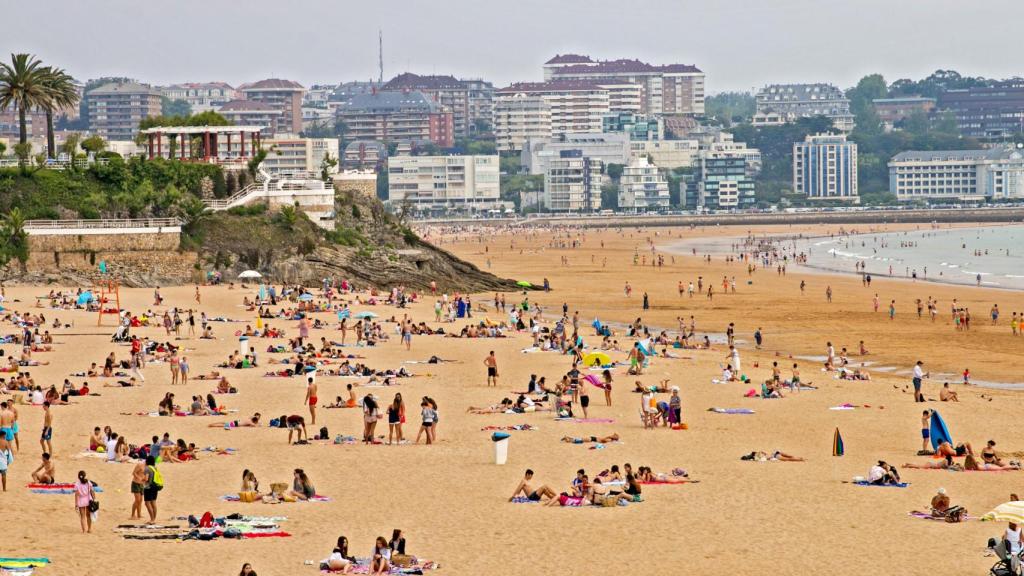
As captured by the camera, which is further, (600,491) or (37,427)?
(37,427)

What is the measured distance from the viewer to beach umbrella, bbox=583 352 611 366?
30.5 m

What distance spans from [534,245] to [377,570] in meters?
88.0

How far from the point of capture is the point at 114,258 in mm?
48500

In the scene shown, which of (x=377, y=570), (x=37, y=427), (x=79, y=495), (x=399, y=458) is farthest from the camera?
(x=37, y=427)

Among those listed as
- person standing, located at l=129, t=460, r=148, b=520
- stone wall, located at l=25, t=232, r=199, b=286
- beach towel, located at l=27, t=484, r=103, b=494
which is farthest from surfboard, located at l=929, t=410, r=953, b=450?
stone wall, located at l=25, t=232, r=199, b=286

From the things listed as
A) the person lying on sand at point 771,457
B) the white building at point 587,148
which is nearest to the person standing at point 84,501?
the person lying on sand at point 771,457

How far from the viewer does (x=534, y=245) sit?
103 metres

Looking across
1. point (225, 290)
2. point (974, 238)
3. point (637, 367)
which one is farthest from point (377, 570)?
point (974, 238)

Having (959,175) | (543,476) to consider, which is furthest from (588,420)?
(959,175)

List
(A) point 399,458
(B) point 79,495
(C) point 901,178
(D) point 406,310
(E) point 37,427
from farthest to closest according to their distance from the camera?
(C) point 901,178
(D) point 406,310
(E) point 37,427
(A) point 399,458
(B) point 79,495

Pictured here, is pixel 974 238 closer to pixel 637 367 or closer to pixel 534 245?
pixel 534 245

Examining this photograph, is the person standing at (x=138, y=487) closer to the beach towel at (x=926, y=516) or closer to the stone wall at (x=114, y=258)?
the beach towel at (x=926, y=516)

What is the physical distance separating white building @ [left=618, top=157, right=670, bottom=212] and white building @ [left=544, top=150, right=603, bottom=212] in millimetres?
3749

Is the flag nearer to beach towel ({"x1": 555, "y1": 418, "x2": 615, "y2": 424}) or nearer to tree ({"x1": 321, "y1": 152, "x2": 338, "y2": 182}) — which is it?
beach towel ({"x1": 555, "y1": 418, "x2": 615, "y2": 424})
